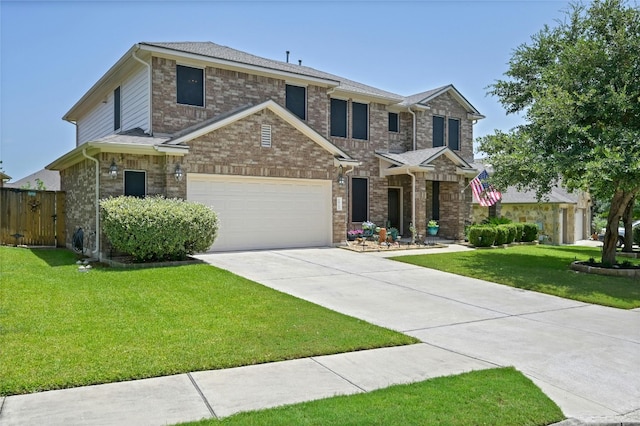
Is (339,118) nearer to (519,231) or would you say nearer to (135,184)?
(135,184)

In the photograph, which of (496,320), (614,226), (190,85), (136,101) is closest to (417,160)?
(614,226)

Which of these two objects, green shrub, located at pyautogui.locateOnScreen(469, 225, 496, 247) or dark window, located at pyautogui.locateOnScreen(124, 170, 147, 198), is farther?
green shrub, located at pyautogui.locateOnScreen(469, 225, 496, 247)

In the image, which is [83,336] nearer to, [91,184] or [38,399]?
[38,399]

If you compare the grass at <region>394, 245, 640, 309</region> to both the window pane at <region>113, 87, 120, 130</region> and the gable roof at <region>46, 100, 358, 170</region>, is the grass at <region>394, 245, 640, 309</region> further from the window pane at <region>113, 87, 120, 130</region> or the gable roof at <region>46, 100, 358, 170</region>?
the window pane at <region>113, 87, 120, 130</region>

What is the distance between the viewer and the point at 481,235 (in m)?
18.9

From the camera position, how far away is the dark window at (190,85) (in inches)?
599

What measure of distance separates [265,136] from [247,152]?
85cm

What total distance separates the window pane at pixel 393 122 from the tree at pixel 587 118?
7.75 metres

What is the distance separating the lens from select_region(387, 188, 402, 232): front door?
21344 mm

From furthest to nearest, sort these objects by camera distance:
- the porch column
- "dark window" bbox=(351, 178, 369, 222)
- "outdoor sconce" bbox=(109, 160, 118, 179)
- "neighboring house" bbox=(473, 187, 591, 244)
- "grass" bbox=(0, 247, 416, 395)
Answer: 1. "neighboring house" bbox=(473, 187, 591, 244)
2. "dark window" bbox=(351, 178, 369, 222)
3. the porch column
4. "outdoor sconce" bbox=(109, 160, 118, 179)
5. "grass" bbox=(0, 247, 416, 395)

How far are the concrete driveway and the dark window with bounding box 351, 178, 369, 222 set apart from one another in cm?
663

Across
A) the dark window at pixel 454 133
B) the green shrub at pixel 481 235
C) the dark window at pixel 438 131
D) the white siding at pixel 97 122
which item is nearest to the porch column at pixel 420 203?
the green shrub at pixel 481 235

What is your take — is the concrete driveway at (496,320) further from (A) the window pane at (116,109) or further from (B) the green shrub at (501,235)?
(B) the green shrub at (501,235)

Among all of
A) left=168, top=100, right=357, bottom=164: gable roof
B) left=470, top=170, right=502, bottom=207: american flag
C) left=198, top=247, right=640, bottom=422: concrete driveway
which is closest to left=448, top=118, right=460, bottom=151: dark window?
left=470, top=170, right=502, bottom=207: american flag
